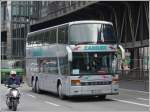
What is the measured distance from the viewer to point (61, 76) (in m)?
21.7

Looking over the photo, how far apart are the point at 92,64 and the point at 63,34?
208cm

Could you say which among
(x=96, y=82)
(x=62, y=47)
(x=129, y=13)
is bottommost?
(x=96, y=82)

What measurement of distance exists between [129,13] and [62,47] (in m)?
30.4

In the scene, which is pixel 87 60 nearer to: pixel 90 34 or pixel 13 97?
pixel 90 34

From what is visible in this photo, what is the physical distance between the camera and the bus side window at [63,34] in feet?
69.2

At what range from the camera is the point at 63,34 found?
848 inches

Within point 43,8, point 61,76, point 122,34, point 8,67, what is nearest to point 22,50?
point 43,8

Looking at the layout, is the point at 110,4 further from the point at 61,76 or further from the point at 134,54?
the point at 61,76

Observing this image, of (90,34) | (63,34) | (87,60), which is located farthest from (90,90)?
(63,34)

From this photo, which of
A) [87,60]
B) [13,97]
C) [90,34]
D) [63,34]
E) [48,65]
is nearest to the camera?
[13,97]

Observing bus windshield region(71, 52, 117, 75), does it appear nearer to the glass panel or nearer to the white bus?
the white bus

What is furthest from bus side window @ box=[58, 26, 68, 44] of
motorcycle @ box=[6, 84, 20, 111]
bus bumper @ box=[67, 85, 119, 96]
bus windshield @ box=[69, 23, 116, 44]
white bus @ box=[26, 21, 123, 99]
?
motorcycle @ box=[6, 84, 20, 111]

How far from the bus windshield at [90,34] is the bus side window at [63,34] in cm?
41

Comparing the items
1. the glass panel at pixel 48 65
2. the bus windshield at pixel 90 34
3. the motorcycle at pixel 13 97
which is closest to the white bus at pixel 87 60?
the bus windshield at pixel 90 34
